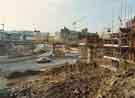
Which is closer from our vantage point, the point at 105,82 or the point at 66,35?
the point at 105,82

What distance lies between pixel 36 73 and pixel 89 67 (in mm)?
8550

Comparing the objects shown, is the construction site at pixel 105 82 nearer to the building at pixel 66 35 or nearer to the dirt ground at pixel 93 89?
the dirt ground at pixel 93 89

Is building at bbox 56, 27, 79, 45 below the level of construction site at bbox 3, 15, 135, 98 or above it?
above

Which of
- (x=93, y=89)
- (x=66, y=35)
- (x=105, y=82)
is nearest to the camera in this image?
(x=93, y=89)

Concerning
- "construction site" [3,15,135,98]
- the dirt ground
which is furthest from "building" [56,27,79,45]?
the dirt ground

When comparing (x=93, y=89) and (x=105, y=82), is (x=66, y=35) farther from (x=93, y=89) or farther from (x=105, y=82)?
(x=93, y=89)

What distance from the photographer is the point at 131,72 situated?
14.5 meters

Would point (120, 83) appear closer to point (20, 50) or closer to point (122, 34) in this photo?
point (122, 34)

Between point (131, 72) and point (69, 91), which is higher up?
point (131, 72)

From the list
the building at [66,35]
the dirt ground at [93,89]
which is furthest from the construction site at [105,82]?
the building at [66,35]

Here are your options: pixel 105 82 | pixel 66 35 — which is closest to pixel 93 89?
pixel 105 82

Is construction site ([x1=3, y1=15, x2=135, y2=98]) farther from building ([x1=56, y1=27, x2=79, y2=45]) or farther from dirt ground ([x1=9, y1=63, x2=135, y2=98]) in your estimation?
building ([x1=56, y1=27, x2=79, y2=45])

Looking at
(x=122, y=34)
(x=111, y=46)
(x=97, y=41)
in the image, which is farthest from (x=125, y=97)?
(x=97, y=41)

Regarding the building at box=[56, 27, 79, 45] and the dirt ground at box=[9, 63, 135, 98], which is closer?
the dirt ground at box=[9, 63, 135, 98]
